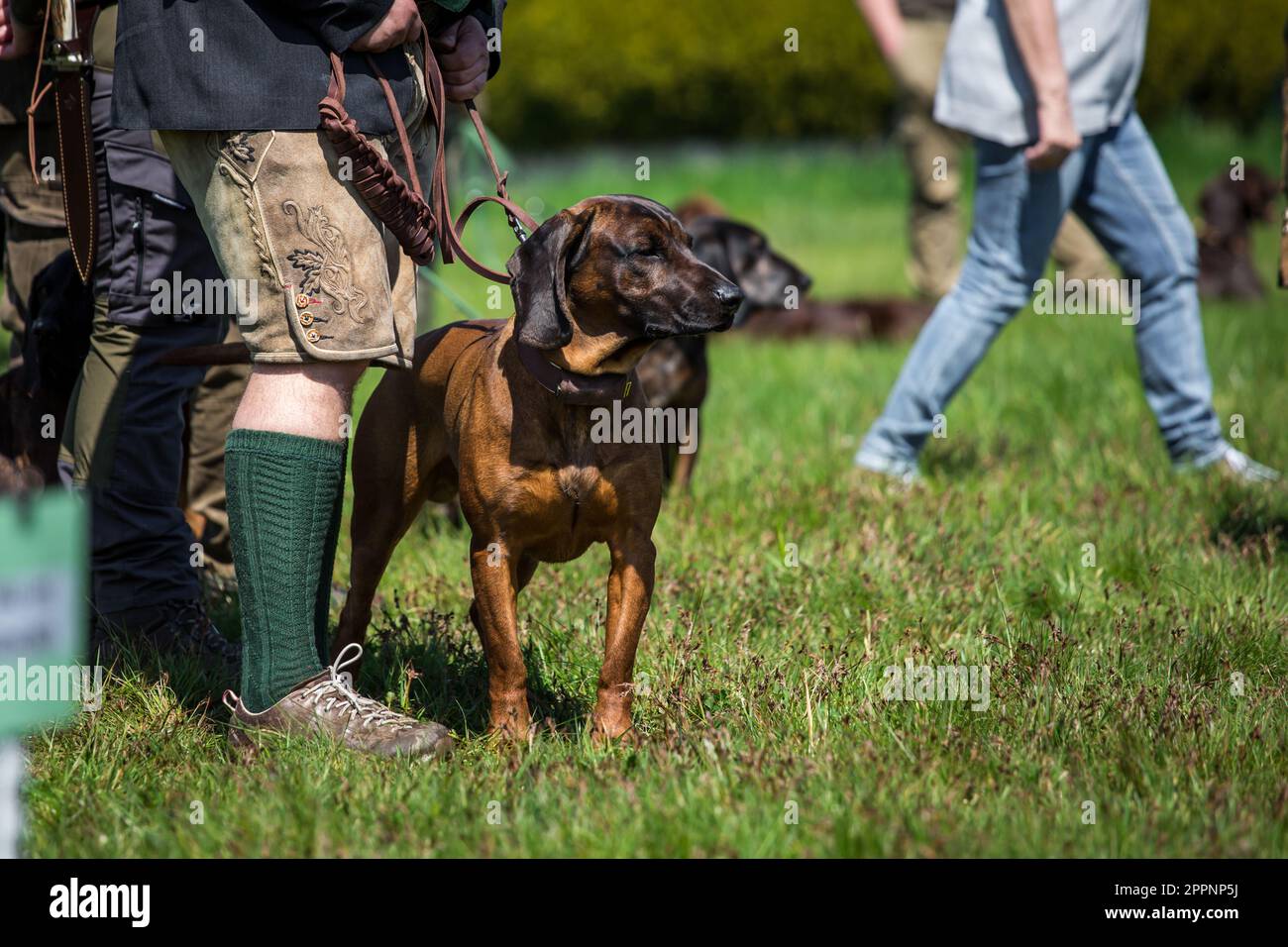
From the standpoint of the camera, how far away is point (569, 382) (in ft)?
9.45

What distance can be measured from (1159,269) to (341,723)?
366cm

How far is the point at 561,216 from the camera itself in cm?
292

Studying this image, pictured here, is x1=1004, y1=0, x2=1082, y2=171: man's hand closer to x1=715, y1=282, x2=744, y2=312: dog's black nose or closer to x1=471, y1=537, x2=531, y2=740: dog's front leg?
x1=715, y1=282, x2=744, y2=312: dog's black nose

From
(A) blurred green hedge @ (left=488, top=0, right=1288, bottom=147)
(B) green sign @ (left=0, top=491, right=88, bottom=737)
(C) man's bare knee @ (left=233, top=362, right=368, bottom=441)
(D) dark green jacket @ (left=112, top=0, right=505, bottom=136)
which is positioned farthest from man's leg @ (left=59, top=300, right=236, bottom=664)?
(A) blurred green hedge @ (left=488, top=0, right=1288, bottom=147)

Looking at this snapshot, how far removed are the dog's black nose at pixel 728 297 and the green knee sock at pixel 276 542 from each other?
0.82m

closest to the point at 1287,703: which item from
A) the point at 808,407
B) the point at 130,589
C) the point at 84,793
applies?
the point at 84,793

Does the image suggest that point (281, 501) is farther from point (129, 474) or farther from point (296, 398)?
point (129, 474)

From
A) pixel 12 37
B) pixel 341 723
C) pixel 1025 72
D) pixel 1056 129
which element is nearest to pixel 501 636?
pixel 341 723

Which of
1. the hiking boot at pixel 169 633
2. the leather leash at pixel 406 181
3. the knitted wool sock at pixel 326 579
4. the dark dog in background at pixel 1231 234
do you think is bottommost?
the hiking boot at pixel 169 633

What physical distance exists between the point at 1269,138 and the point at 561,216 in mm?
17595

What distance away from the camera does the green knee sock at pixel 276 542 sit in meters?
2.82

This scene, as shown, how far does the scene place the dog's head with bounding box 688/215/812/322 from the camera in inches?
242

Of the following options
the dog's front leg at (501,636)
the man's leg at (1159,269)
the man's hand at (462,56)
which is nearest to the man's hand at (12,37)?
the man's hand at (462,56)

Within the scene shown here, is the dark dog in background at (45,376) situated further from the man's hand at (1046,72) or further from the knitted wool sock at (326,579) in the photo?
the man's hand at (1046,72)
